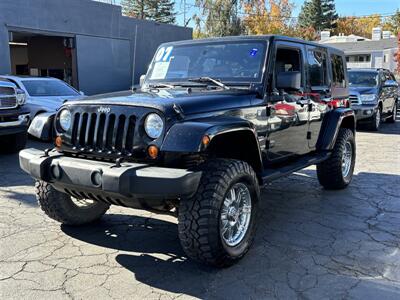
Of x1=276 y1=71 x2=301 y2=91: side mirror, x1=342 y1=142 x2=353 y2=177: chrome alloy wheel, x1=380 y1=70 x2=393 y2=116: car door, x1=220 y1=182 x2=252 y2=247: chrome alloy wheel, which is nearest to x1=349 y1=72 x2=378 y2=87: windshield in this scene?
x1=380 y1=70 x2=393 y2=116: car door

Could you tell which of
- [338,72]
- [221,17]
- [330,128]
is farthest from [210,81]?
[221,17]

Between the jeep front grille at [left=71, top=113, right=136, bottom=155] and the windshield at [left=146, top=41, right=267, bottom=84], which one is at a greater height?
the windshield at [left=146, top=41, right=267, bottom=84]

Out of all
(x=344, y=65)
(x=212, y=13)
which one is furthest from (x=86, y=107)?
(x=212, y=13)

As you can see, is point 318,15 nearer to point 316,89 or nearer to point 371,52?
point 371,52

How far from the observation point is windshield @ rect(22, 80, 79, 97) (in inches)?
443

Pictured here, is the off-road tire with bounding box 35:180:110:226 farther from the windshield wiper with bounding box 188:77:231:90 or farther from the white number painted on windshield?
the white number painted on windshield

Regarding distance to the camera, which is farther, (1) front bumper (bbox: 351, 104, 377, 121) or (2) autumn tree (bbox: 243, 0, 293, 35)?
(2) autumn tree (bbox: 243, 0, 293, 35)

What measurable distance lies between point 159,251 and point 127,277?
0.59 m

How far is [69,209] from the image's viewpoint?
4.59m

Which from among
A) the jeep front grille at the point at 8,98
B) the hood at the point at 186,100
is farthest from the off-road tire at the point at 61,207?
the jeep front grille at the point at 8,98

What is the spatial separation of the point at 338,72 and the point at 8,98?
5.77 meters

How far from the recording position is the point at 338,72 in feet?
22.5

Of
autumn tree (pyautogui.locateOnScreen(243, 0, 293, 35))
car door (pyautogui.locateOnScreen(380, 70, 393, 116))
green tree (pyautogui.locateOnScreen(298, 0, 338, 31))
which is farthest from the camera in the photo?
green tree (pyautogui.locateOnScreen(298, 0, 338, 31))

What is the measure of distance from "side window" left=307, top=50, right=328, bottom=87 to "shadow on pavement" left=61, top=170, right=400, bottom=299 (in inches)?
60.8
